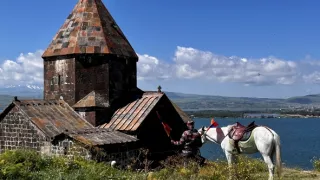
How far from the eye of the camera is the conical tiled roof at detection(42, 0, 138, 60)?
1866 centimetres

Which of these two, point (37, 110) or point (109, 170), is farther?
point (37, 110)

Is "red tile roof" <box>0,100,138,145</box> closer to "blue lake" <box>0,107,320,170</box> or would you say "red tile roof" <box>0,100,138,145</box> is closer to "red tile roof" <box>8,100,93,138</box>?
"red tile roof" <box>8,100,93,138</box>

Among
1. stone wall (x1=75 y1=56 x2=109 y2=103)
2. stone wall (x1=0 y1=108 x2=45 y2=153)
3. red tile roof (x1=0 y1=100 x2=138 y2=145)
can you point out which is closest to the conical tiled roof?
stone wall (x1=75 y1=56 x2=109 y2=103)

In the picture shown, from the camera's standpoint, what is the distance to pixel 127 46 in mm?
19953

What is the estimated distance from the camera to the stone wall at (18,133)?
16381 millimetres

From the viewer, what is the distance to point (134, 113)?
17.9m

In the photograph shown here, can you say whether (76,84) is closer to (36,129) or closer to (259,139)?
(36,129)

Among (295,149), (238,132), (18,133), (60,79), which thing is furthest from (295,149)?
(238,132)

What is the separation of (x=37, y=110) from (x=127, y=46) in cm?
512

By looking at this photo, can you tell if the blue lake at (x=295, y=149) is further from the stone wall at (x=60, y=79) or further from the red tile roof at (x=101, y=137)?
the stone wall at (x=60, y=79)

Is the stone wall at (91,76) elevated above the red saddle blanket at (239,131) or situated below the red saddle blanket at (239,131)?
above

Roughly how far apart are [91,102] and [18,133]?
10.2 ft

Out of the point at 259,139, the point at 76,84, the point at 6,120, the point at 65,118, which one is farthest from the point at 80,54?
the point at 259,139

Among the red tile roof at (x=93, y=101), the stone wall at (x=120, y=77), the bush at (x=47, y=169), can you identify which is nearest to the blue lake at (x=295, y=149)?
the stone wall at (x=120, y=77)
